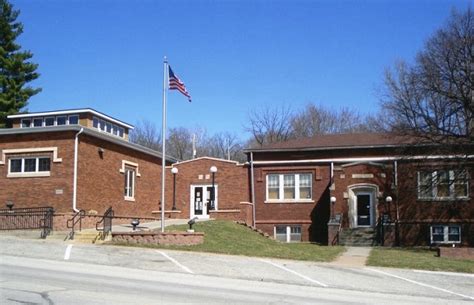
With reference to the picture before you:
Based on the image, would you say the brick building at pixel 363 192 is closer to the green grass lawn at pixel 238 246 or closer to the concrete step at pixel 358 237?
the concrete step at pixel 358 237

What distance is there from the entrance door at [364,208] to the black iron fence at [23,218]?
18.5 meters

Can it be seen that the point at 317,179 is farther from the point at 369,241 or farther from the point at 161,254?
the point at 161,254

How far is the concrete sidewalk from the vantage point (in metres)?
22.5

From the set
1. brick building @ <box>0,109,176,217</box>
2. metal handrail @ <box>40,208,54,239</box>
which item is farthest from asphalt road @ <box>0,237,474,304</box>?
brick building @ <box>0,109,176,217</box>

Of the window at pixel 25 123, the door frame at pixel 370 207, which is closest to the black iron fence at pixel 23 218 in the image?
the window at pixel 25 123

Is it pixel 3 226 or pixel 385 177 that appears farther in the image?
pixel 385 177

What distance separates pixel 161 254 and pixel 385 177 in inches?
739

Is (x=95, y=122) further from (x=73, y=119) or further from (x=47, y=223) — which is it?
(x=47, y=223)

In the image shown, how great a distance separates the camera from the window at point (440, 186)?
112ft

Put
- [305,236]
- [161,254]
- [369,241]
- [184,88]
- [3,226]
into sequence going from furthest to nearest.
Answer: [305,236] < [369,241] < [3,226] < [184,88] < [161,254]

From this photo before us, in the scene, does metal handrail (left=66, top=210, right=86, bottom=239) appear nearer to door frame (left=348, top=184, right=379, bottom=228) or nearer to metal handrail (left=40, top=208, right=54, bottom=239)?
metal handrail (left=40, top=208, right=54, bottom=239)

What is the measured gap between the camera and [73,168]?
28.6 m

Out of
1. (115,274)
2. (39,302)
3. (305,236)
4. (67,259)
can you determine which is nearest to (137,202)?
(305,236)

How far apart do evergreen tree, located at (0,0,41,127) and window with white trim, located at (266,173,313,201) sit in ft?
101
